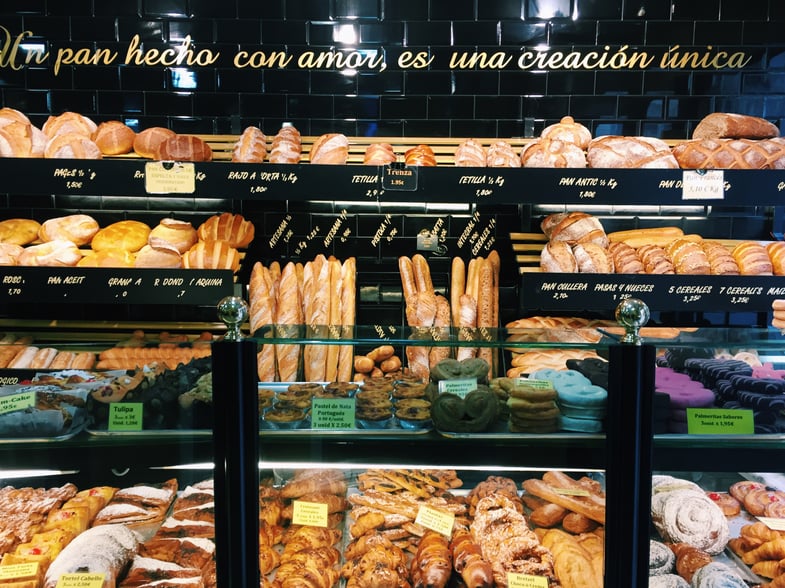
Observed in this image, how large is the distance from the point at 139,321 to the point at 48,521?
1609 mm

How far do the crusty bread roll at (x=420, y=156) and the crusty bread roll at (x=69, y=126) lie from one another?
1.55 meters

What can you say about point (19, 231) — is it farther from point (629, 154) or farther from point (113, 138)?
point (629, 154)

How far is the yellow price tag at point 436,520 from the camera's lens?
191cm

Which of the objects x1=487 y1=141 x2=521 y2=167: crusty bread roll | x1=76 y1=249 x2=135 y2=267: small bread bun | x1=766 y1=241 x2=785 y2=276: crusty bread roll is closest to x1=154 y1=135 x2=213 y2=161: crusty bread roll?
x1=76 y1=249 x2=135 y2=267: small bread bun

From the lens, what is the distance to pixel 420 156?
9.53 feet

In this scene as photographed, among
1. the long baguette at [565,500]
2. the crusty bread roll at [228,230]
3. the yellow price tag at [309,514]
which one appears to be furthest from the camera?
the crusty bread roll at [228,230]

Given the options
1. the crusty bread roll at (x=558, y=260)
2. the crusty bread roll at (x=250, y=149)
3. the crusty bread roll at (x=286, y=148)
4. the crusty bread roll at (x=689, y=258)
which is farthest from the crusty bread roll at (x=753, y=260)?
the crusty bread roll at (x=250, y=149)

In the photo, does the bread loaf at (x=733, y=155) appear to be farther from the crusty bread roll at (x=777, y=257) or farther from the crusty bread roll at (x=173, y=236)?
the crusty bread roll at (x=173, y=236)

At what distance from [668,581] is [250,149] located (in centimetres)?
234

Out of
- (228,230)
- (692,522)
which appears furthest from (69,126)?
(692,522)

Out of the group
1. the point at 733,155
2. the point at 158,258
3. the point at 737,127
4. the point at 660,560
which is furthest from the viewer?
the point at 737,127

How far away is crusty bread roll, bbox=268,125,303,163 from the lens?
287 cm

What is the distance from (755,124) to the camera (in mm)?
2988

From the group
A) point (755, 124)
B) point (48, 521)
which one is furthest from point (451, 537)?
point (755, 124)
